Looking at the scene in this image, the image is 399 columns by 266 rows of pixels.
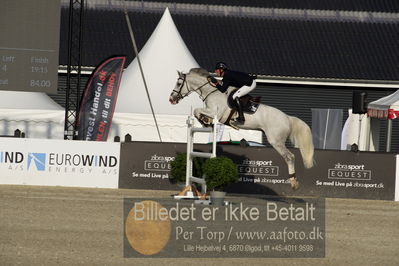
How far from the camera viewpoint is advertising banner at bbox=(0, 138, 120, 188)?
24.3 metres

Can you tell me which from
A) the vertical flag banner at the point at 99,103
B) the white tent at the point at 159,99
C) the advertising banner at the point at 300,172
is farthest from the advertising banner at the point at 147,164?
the white tent at the point at 159,99

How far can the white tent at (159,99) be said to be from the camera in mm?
31297

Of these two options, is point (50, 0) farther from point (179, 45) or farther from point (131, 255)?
point (131, 255)

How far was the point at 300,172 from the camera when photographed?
24250 mm

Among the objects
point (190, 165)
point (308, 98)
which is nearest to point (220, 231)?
point (190, 165)

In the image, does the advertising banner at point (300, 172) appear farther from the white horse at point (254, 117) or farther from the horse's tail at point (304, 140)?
the horse's tail at point (304, 140)

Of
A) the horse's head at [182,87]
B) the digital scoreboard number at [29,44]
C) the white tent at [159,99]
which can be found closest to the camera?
the horse's head at [182,87]

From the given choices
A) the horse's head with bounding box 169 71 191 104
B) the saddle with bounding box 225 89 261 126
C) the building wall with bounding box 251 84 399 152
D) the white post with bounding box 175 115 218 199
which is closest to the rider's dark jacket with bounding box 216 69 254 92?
the saddle with bounding box 225 89 261 126

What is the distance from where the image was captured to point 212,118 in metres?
20.1

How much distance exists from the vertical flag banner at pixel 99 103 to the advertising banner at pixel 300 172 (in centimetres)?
416

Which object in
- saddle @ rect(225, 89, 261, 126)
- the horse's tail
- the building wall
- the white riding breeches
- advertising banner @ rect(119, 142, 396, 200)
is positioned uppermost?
the building wall

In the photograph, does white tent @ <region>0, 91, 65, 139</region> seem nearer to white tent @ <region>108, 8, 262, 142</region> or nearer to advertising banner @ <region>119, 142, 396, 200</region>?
white tent @ <region>108, 8, 262, 142</region>

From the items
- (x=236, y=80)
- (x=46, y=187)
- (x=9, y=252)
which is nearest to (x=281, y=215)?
(x=236, y=80)

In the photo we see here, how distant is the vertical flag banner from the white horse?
24.4 ft
